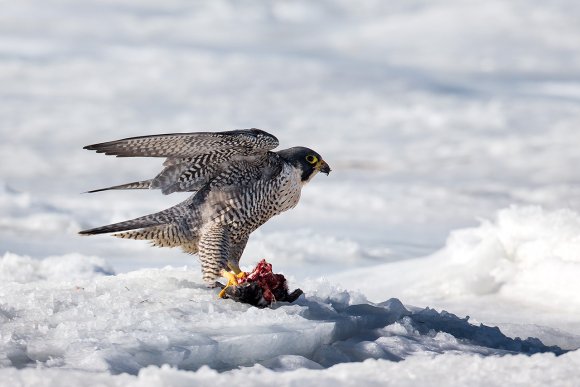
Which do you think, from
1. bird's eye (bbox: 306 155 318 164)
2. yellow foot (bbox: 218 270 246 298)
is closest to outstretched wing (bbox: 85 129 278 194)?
bird's eye (bbox: 306 155 318 164)

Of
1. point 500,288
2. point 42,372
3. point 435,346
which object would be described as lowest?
point 42,372

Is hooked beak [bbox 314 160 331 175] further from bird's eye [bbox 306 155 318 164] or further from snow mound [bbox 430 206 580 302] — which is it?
snow mound [bbox 430 206 580 302]

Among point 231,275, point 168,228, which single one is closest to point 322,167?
point 168,228

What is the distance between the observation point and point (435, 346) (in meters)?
6.17

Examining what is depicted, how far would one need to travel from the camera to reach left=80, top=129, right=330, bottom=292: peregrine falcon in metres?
7.14

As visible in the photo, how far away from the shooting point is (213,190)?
727 cm

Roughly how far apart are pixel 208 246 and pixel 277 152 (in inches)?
40.1

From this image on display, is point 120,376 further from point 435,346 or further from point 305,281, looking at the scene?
point 305,281

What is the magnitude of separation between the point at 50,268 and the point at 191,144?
3263mm

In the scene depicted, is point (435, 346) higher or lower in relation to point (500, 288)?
lower

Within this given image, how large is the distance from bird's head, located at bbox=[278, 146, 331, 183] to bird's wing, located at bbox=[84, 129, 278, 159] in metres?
0.39

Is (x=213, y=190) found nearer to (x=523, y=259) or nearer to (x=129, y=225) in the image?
(x=129, y=225)

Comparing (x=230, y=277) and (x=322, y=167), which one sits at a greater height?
(x=322, y=167)

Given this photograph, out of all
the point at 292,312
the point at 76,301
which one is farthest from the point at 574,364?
the point at 76,301
